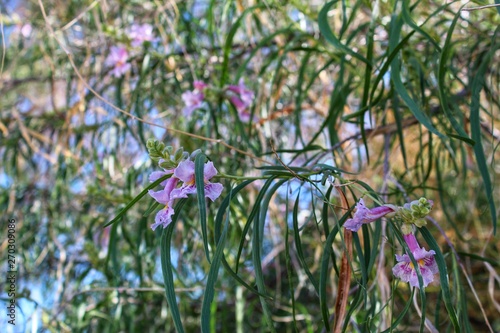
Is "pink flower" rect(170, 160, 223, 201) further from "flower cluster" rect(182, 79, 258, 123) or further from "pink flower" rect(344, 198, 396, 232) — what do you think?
"flower cluster" rect(182, 79, 258, 123)

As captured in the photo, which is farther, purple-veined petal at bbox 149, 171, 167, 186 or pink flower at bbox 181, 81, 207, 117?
pink flower at bbox 181, 81, 207, 117

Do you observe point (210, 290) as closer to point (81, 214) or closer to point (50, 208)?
point (81, 214)

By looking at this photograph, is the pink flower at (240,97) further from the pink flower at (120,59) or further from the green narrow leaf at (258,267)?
the green narrow leaf at (258,267)

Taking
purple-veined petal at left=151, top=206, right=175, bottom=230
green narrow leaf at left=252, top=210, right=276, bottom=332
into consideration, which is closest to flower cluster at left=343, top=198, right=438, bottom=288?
green narrow leaf at left=252, top=210, right=276, bottom=332

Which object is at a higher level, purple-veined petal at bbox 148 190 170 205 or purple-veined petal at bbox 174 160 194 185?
purple-veined petal at bbox 174 160 194 185

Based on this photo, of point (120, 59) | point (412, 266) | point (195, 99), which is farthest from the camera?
point (120, 59)

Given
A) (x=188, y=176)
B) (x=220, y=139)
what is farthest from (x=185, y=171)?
(x=220, y=139)

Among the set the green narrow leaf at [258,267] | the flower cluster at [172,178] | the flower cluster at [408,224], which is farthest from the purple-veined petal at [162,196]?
the flower cluster at [408,224]

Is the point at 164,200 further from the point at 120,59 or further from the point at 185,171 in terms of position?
the point at 120,59
